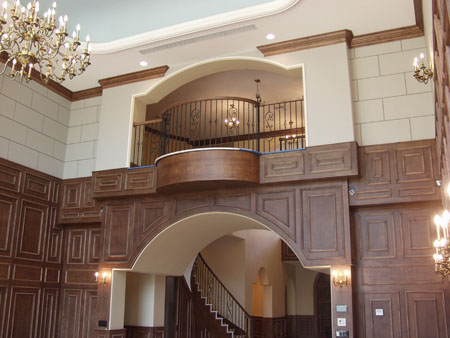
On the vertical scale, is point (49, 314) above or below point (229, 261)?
below

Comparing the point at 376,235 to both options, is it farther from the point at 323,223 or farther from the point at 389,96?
the point at 389,96

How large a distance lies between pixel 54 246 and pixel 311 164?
19.3 feet

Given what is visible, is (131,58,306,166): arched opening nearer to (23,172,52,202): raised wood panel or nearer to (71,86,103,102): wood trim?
(71,86,103,102): wood trim

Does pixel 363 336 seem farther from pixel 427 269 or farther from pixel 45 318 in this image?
pixel 45 318

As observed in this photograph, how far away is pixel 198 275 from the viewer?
1274 centimetres

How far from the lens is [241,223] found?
9469mm

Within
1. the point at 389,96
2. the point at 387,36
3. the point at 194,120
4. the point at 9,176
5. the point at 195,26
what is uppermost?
the point at 195,26

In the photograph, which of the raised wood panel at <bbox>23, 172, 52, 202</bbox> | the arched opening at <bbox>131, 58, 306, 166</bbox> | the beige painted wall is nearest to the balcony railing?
the arched opening at <bbox>131, 58, 306, 166</bbox>

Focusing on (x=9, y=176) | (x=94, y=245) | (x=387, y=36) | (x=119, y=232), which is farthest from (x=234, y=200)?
(x=9, y=176)

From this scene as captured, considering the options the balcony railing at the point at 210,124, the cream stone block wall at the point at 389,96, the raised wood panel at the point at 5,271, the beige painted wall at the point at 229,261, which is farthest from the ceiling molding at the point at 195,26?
the beige painted wall at the point at 229,261

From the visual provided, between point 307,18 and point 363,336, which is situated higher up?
point 307,18

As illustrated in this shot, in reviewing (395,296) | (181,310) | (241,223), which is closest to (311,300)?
(181,310)

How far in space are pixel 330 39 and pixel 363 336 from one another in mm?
5065

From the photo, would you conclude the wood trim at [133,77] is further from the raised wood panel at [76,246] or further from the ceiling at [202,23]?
the raised wood panel at [76,246]
